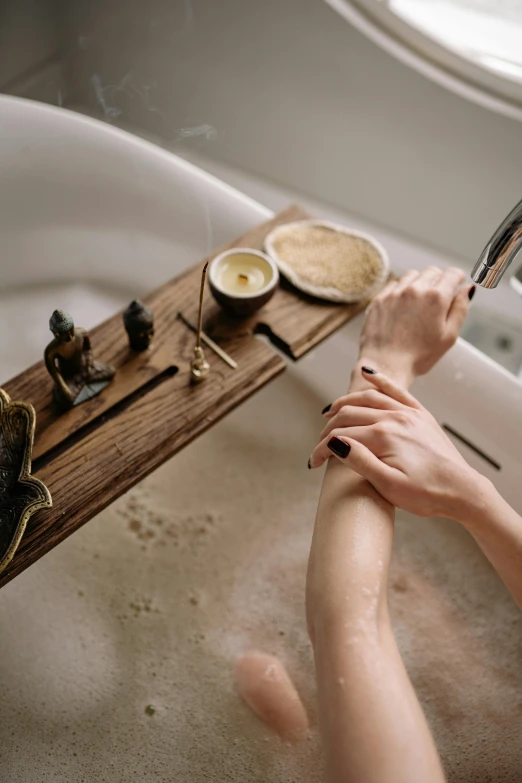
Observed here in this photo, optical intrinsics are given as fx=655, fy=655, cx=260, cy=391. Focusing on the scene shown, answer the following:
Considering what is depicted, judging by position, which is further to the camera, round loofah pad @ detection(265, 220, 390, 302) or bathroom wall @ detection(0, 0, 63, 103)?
bathroom wall @ detection(0, 0, 63, 103)

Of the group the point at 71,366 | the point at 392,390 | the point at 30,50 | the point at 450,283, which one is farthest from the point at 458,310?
the point at 30,50

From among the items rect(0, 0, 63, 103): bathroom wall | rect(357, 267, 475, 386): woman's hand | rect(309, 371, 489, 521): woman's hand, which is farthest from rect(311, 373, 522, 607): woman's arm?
rect(0, 0, 63, 103): bathroom wall

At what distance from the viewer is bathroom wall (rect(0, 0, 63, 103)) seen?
2141 mm

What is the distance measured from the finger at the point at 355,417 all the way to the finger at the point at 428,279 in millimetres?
383

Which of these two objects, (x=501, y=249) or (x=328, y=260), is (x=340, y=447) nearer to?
(x=501, y=249)

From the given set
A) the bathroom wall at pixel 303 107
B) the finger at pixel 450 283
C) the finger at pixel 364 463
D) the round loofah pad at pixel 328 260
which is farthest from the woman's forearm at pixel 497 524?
the bathroom wall at pixel 303 107

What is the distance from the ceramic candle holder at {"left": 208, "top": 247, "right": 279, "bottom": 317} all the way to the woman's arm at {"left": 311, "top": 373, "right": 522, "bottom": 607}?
0.40m

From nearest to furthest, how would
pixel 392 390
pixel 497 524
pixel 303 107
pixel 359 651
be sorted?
pixel 359 651 → pixel 497 524 → pixel 392 390 → pixel 303 107

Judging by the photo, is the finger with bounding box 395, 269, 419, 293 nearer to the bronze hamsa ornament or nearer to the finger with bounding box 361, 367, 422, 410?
the finger with bounding box 361, 367, 422, 410

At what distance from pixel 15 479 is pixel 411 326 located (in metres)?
0.79

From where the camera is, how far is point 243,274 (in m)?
1.41

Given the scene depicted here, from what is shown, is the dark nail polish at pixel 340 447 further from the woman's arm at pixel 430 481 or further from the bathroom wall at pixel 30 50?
the bathroom wall at pixel 30 50

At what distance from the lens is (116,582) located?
1.37 metres

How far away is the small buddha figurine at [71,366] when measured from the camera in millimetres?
1129
